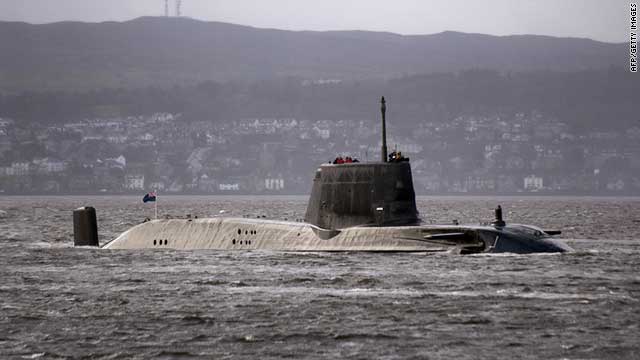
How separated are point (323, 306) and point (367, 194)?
571 inches

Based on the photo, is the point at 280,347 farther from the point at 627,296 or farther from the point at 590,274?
the point at 590,274

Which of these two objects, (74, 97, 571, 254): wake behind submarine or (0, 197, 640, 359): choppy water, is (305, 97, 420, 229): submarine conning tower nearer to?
(74, 97, 571, 254): wake behind submarine

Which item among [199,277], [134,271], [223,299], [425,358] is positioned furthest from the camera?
[134,271]

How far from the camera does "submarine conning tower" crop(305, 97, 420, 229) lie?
47.5 meters

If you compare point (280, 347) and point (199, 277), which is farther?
point (199, 277)

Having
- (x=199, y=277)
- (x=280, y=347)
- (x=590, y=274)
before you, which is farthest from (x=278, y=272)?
(x=280, y=347)

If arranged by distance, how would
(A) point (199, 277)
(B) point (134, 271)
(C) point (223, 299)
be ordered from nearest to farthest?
(C) point (223, 299) → (A) point (199, 277) → (B) point (134, 271)

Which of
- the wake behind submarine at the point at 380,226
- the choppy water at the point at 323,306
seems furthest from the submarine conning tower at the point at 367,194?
the choppy water at the point at 323,306

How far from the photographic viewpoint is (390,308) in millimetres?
32938

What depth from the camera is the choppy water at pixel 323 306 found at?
1054 inches

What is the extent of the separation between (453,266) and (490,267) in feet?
4.71

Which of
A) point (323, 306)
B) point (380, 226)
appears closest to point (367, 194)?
point (380, 226)

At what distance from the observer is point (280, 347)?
26812mm

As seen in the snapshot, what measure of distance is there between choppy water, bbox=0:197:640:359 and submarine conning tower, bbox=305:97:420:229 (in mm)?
1549
